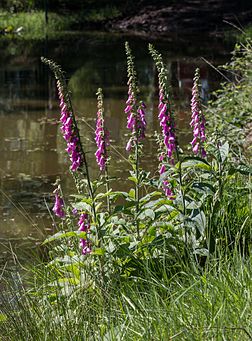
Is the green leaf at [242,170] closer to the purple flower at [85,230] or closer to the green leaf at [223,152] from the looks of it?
the green leaf at [223,152]

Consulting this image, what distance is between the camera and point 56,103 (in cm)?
1281

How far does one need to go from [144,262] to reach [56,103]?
360 inches

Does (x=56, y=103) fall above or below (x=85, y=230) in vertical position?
below

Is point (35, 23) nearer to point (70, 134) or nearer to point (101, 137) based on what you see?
point (101, 137)

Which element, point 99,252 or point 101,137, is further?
point 101,137

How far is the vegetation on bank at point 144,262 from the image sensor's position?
319 centimetres

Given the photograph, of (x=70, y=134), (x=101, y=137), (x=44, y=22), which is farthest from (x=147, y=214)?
(x=44, y=22)

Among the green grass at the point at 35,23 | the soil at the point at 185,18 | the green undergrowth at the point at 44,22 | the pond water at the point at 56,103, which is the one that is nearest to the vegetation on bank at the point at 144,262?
the pond water at the point at 56,103

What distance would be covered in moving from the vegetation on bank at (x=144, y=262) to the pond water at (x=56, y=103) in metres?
0.35

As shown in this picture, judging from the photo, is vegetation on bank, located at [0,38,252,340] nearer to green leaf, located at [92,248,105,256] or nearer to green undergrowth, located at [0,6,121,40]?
green leaf, located at [92,248,105,256]

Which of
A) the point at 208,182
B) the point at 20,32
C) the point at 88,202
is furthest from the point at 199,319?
the point at 20,32

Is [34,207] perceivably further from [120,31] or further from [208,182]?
[120,31]

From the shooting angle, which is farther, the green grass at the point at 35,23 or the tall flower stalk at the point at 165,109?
the green grass at the point at 35,23

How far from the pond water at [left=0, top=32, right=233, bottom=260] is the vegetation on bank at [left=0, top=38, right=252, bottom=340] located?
350mm
